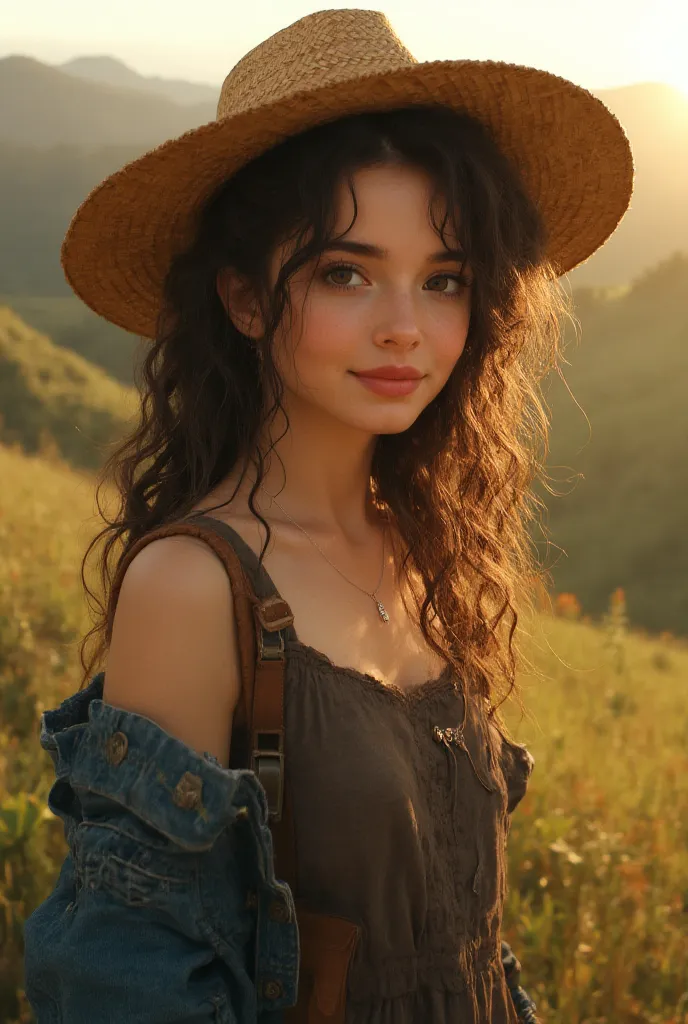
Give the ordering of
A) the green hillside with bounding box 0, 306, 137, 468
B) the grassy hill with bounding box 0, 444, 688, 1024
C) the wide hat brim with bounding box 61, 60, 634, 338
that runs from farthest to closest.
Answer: the green hillside with bounding box 0, 306, 137, 468 < the grassy hill with bounding box 0, 444, 688, 1024 < the wide hat brim with bounding box 61, 60, 634, 338

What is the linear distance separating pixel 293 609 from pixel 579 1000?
6.28 ft

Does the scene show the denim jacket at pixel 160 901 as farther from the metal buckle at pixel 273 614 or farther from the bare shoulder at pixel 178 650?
the metal buckle at pixel 273 614

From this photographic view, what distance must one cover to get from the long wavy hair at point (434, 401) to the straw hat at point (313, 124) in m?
0.06

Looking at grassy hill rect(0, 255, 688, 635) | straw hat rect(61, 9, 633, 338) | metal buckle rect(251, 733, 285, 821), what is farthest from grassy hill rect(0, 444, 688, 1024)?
grassy hill rect(0, 255, 688, 635)

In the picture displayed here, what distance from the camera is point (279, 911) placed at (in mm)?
1593

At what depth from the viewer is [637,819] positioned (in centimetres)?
427

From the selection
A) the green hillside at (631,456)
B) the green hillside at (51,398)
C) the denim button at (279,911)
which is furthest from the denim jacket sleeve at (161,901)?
the green hillside at (51,398)

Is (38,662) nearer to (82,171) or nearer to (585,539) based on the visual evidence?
(585,539)

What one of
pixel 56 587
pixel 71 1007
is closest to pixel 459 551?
pixel 71 1007

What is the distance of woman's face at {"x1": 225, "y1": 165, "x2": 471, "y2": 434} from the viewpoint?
75.4 inches

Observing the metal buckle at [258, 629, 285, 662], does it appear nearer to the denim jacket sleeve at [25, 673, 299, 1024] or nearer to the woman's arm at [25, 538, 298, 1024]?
the woman's arm at [25, 538, 298, 1024]

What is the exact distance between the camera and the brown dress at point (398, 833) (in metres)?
1.69

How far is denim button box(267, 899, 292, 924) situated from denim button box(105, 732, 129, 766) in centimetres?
32

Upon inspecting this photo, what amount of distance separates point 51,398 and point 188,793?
2146 cm
